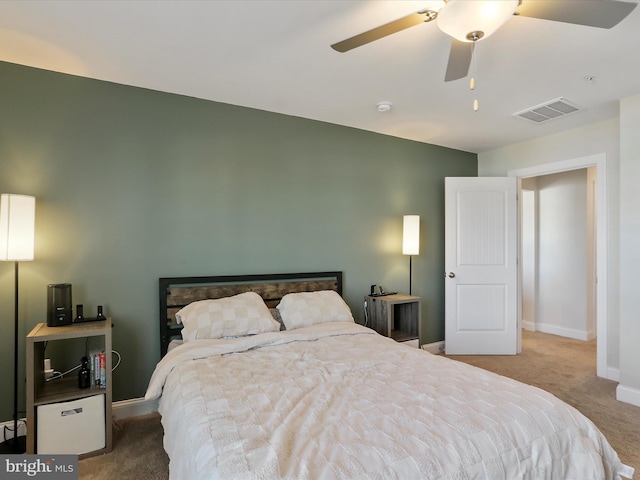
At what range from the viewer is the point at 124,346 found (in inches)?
106

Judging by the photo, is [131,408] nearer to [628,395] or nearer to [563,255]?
[628,395]

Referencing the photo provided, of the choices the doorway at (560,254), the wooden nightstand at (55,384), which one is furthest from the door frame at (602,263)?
the wooden nightstand at (55,384)

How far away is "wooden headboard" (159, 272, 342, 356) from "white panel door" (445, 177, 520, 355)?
5.26 feet

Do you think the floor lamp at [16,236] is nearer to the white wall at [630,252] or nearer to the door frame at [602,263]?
the white wall at [630,252]

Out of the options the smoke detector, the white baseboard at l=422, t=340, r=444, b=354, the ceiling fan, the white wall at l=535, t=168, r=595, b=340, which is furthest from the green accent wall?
the white wall at l=535, t=168, r=595, b=340

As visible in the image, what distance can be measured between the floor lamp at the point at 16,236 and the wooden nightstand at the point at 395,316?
109 inches

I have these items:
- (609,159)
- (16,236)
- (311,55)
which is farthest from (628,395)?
(16,236)

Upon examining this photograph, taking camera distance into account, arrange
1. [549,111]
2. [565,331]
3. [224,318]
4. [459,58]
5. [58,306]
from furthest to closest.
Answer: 1. [565,331]
2. [549,111]
3. [224,318]
4. [58,306]
5. [459,58]

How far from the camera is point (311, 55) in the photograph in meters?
2.27

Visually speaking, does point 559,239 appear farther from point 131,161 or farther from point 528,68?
point 131,161

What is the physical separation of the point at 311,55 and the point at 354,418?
211 centimetres

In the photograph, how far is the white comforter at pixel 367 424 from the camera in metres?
1.14

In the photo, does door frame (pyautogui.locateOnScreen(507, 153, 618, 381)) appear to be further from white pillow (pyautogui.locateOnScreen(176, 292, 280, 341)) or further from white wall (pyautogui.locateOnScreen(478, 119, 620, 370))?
white pillow (pyautogui.locateOnScreen(176, 292, 280, 341))

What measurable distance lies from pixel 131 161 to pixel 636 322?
14.1 ft
